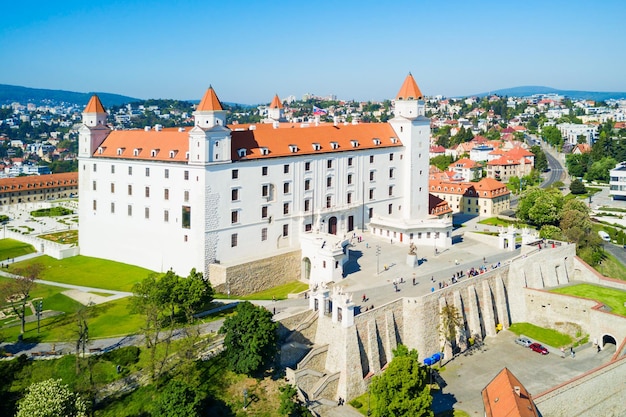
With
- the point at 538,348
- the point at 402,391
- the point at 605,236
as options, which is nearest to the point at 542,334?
the point at 538,348

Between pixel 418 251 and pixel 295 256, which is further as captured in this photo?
→ pixel 418 251

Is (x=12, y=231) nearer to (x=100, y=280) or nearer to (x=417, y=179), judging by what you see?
(x=100, y=280)

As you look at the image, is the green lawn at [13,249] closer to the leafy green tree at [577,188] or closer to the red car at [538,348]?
the red car at [538,348]

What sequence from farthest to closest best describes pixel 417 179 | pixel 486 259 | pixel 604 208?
pixel 604 208, pixel 417 179, pixel 486 259

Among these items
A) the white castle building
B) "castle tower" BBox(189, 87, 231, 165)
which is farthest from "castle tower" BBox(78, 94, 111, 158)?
"castle tower" BBox(189, 87, 231, 165)

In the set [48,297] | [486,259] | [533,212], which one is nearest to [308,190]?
[486,259]

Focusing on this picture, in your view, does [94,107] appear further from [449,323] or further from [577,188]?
[577,188]
